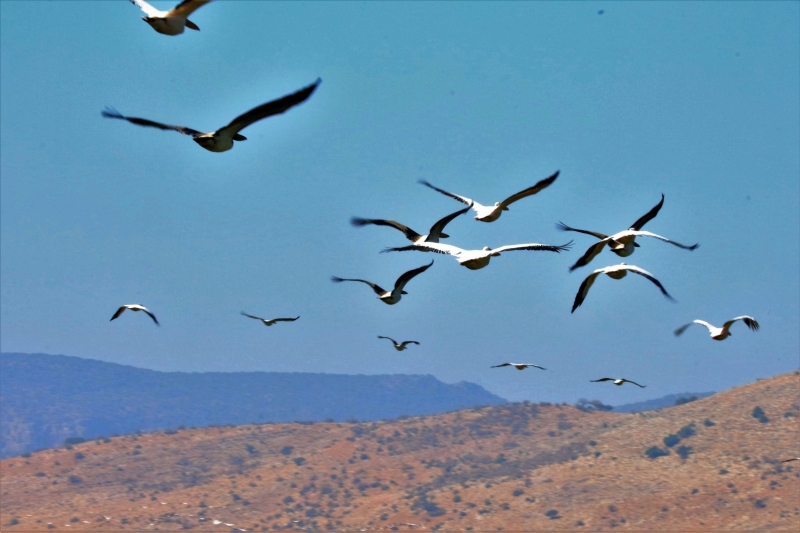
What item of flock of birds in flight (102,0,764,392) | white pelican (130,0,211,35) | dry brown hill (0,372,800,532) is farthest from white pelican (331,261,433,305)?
dry brown hill (0,372,800,532)

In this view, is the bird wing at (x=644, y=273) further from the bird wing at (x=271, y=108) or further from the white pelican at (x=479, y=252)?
the bird wing at (x=271, y=108)

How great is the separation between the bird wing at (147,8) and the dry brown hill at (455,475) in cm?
8219

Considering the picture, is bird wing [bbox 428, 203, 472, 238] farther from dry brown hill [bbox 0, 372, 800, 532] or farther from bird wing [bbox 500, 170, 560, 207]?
dry brown hill [bbox 0, 372, 800, 532]

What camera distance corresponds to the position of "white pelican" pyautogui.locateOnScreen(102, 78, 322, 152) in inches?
475

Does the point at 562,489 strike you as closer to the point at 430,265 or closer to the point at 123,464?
the point at 123,464

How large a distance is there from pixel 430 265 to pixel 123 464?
4929 inches

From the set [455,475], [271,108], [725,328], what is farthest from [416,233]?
[455,475]

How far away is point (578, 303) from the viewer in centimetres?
2494

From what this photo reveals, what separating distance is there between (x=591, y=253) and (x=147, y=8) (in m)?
12.0

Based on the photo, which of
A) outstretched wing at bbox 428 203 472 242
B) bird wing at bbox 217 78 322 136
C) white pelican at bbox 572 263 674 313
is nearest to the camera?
bird wing at bbox 217 78 322 136

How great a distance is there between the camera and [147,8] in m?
17.3

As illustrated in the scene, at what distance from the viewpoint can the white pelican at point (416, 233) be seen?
2655 centimetres

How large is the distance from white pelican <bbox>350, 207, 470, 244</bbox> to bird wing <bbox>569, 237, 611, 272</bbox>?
10.4ft

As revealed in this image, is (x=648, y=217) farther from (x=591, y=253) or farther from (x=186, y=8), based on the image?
(x=186, y=8)
